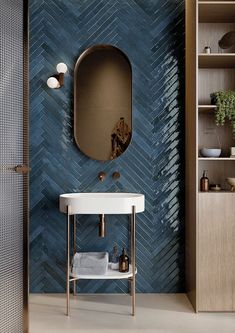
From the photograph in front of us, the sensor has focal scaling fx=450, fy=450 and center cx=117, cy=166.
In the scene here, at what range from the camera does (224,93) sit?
389 centimetres

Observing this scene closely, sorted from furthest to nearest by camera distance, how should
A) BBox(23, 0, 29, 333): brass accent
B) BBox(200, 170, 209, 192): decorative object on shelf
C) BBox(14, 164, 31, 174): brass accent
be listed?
1. BBox(200, 170, 209, 192): decorative object on shelf
2. BBox(23, 0, 29, 333): brass accent
3. BBox(14, 164, 31, 174): brass accent

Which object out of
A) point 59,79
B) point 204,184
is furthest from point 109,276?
point 59,79

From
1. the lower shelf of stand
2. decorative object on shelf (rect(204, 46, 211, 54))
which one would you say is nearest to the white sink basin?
the lower shelf of stand

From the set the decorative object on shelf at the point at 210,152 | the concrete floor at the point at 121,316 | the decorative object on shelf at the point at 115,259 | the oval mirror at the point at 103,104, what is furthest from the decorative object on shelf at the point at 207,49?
the concrete floor at the point at 121,316

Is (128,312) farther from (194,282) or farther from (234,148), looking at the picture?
(234,148)

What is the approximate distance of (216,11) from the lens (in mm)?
3986

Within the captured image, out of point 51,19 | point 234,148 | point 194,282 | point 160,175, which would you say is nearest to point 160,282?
point 194,282

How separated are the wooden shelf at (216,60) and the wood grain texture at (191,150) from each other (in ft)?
0.30

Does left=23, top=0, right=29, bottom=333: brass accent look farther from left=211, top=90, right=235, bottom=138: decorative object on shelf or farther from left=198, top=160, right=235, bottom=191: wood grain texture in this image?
left=198, top=160, right=235, bottom=191: wood grain texture

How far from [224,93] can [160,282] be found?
194 cm

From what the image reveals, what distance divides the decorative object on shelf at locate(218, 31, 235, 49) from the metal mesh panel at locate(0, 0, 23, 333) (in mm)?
1871

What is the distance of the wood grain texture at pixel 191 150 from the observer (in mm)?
3920

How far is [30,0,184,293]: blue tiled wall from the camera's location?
445 cm

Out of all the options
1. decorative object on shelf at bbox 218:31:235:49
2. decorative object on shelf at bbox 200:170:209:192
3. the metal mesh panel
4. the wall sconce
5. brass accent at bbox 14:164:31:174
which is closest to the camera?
the metal mesh panel
